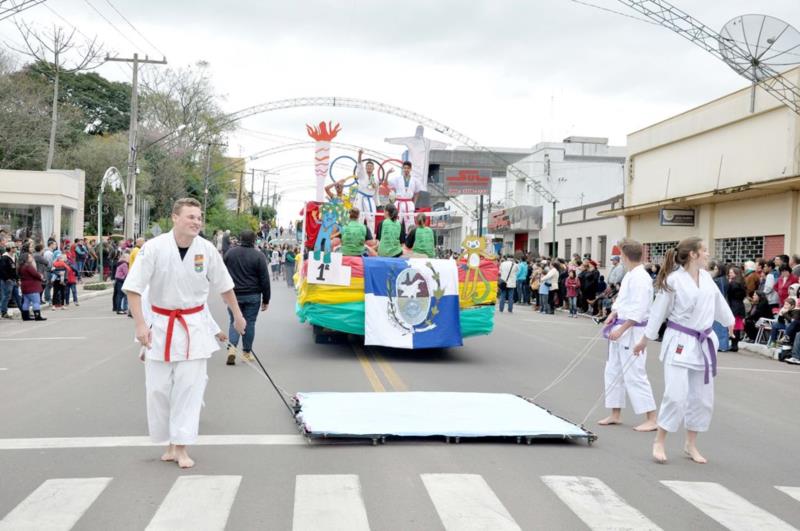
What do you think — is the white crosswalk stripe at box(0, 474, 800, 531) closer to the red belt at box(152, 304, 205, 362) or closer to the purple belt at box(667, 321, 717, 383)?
the red belt at box(152, 304, 205, 362)

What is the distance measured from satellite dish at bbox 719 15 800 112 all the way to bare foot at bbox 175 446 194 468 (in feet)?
68.6

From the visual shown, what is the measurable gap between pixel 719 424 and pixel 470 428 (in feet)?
10.4

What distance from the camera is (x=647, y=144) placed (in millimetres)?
34594

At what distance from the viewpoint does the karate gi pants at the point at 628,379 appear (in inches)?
344

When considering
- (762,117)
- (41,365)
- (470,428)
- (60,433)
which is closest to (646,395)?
(470,428)

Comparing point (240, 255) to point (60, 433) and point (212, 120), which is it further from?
point (212, 120)

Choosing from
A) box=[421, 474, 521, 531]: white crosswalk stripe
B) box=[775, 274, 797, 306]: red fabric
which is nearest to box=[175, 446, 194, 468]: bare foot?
box=[421, 474, 521, 531]: white crosswalk stripe

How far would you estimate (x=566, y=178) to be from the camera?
2080 inches

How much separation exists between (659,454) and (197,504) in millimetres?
3823

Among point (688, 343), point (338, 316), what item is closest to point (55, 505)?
point (688, 343)

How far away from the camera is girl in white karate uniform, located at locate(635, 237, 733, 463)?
285 inches

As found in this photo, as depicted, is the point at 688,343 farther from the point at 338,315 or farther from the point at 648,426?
the point at 338,315

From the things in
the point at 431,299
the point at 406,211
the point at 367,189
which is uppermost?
the point at 367,189

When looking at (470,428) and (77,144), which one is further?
(77,144)
